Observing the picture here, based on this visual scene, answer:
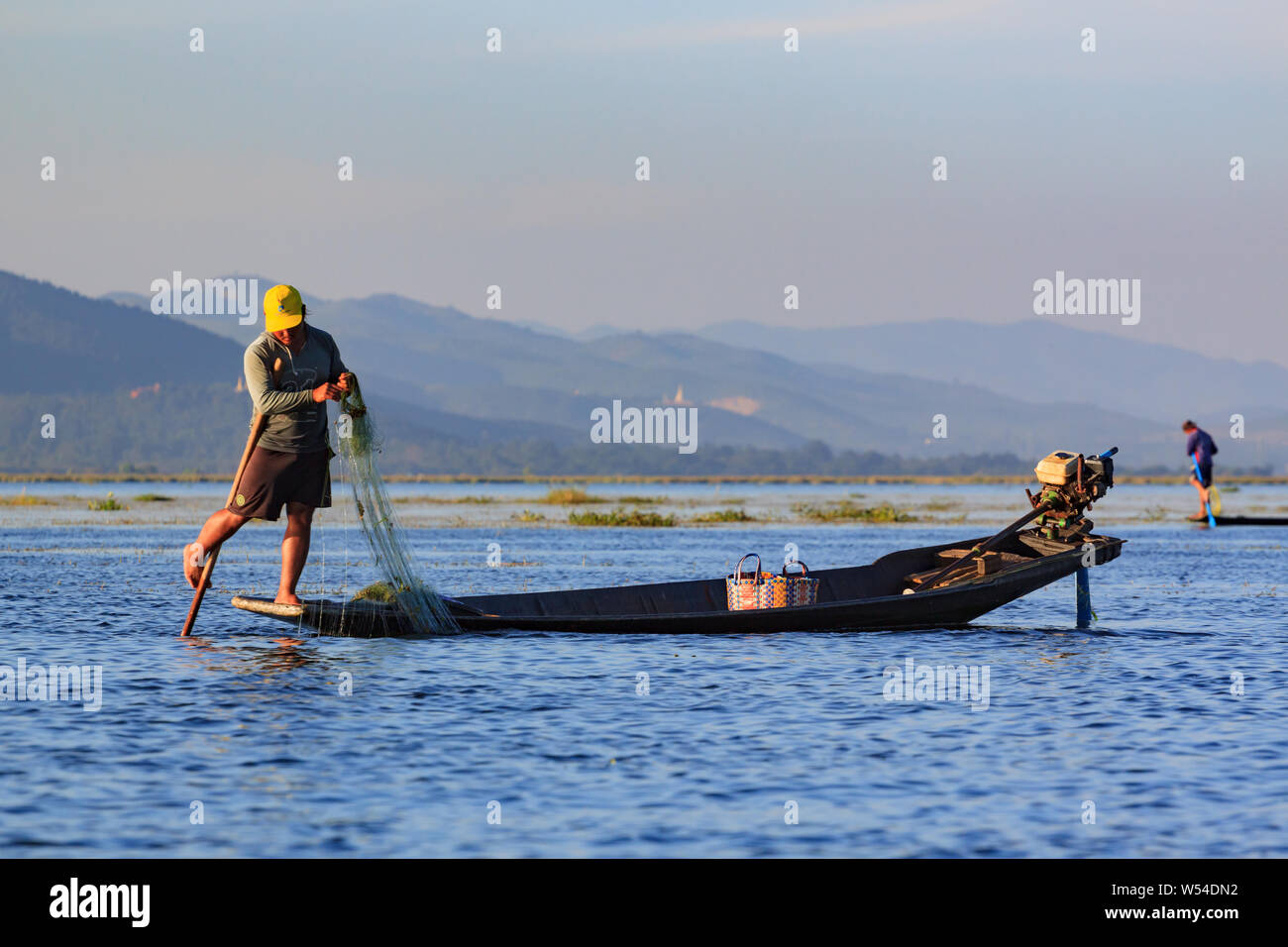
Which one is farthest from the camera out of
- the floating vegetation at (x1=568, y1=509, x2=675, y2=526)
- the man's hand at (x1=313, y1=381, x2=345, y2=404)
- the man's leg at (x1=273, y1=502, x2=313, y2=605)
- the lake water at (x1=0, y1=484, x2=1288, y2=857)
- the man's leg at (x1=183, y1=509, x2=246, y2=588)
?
the floating vegetation at (x1=568, y1=509, x2=675, y2=526)

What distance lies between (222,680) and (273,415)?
2496 mm

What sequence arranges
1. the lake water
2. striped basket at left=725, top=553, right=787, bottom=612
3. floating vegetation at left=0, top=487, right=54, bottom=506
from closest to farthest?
the lake water, striped basket at left=725, top=553, right=787, bottom=612, floating vegetation at left=0, top=487, right=54, bottom=506

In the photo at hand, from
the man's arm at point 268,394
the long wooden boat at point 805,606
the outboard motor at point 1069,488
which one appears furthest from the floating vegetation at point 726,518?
the man's arm at point 268,394

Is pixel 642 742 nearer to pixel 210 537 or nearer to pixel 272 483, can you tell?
pixel 272 483

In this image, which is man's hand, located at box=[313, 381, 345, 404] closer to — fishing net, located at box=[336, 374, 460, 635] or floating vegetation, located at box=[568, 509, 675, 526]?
fishing net, located at box=[336, 374, 460, 635]

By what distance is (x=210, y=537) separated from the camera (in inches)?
587

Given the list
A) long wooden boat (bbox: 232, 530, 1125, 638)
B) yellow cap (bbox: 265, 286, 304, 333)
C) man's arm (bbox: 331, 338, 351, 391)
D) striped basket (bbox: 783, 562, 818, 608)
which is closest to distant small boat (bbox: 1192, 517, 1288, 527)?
long wooden boat (bbox: 232, 530, 1125, 638)

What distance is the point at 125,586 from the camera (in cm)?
2455

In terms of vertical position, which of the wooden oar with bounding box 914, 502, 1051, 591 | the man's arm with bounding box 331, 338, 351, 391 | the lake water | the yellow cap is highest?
the yellow cap

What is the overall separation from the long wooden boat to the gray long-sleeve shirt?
221cm

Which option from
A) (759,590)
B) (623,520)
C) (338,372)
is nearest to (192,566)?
(338,372)

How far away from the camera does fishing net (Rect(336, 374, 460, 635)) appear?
52.2 ft

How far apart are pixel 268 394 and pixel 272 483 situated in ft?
2.70
